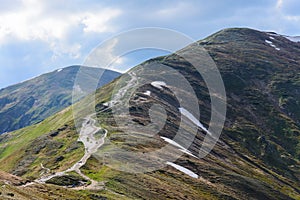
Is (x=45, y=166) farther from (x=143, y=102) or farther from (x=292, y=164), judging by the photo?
(x=292, y=164)

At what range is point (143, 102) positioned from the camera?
157 m

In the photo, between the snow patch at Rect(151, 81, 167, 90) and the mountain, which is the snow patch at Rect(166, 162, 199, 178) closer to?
the mountain

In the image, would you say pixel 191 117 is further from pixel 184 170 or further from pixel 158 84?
pixel 184 170

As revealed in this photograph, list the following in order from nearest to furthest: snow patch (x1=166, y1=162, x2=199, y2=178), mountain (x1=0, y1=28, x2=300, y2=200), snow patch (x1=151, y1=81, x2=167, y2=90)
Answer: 1. mountain (x1=0, y1=28, x2=300, y2=200)
2. snow patch (x1=166, y1=162, x2=199, y2=178)
3. snow patch (x1=151, y1=81, x2=167, y2=90)

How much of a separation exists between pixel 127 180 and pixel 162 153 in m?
31.0

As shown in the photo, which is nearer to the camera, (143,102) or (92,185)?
(92,185)

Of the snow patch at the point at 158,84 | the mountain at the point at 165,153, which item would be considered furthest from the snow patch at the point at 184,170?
the snow patch at the point at 158,84

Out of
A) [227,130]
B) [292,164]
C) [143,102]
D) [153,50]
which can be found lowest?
[292,164]

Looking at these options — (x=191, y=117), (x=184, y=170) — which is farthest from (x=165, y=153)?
(x=191, y=117)

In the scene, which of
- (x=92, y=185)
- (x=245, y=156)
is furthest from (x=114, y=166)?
(x=245, y=156)

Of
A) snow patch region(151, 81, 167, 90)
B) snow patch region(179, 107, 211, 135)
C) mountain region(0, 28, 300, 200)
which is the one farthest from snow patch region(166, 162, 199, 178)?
snow patch region(151, 81, 167, 90)

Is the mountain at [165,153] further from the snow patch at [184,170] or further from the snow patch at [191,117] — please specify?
the snow patch at [191,117]

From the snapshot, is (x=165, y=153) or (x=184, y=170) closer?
(x=184, y=170)

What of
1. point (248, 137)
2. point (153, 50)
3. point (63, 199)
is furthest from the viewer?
point (248, 137)
